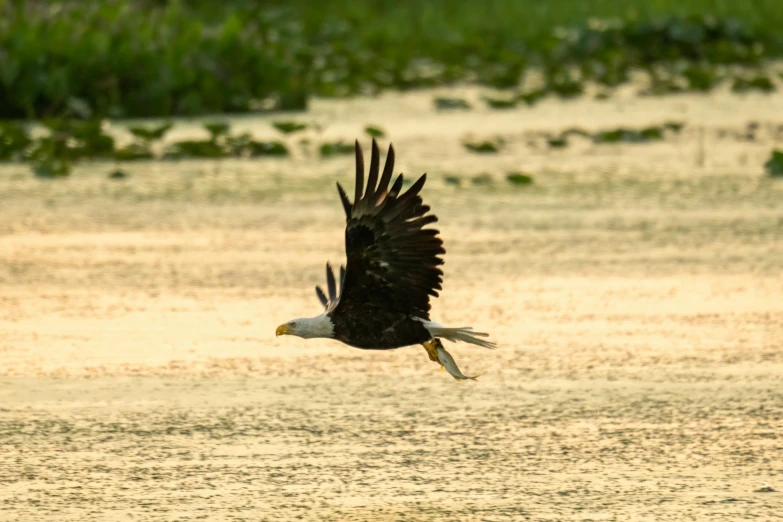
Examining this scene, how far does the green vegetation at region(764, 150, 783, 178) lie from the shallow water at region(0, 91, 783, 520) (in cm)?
7

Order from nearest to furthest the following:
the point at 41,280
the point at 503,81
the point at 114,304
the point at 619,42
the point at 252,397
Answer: the point at 252,397 < the point at 114,304 < the point at 41,280 < the point at 503,81 < the point at 619,42

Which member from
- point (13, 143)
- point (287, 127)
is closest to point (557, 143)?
point (287, 127)

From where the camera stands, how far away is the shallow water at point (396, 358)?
377 cm

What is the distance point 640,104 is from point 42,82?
439cm

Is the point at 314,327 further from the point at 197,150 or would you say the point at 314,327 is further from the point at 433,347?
the point at 197,150

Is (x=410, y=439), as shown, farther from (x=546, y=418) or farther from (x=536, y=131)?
(x=536, y=131)

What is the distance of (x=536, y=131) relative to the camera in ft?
34.3

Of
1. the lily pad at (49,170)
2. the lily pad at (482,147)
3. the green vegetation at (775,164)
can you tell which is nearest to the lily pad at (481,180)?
the lily pad at (482,147)

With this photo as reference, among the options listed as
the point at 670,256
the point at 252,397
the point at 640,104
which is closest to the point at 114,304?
the point at 252,397

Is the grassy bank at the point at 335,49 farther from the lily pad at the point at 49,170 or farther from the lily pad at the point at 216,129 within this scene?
the lily pad at the point at 49,170

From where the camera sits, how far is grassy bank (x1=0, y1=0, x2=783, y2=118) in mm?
11211

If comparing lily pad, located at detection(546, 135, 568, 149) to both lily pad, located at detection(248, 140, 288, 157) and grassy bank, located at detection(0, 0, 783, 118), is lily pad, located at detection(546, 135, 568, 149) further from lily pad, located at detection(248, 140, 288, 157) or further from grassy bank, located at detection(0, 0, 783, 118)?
grassy bank, located at detection(0, 0, 783, 118)

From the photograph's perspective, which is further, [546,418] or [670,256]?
[670,256]

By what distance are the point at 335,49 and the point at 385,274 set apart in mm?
11105
